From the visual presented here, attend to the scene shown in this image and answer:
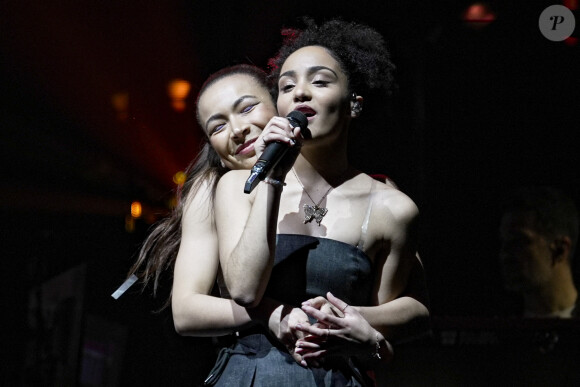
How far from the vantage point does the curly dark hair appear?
7.07 feet

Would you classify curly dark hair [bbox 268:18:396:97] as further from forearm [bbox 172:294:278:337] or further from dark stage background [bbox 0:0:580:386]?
dark stage background [bbox 0:0:580:386]

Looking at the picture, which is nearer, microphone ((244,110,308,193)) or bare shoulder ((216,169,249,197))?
microphone ((244,110,308,193))

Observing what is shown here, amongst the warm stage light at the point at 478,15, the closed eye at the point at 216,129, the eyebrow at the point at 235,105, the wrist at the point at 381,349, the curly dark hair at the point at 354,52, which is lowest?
the wrist at the point at 381,349

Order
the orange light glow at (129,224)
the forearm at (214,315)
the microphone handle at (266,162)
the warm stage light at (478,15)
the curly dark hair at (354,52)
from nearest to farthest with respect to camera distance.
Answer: the microphone handle at (266,162) < the forearm at (214,315) < the curly dark hair at (354,52) < the orange light glow at (129,224) < the warm stage light at (478,15)

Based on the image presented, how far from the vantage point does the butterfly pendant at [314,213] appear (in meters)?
1.96

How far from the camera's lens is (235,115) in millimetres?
2449

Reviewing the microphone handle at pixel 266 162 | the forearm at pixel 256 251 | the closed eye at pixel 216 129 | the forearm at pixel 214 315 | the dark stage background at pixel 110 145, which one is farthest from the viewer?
the dark stage background at pixel 110 145

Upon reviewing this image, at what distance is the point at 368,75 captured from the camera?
2189mm

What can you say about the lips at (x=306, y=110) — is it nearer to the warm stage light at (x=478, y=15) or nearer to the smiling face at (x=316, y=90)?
the smiling face at (x=316, y=90)

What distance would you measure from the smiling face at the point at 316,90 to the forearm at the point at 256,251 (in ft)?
0.94

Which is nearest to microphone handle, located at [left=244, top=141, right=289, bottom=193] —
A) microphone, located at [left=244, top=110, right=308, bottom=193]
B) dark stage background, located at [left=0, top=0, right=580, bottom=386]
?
microphone, located at [left=244, top=110, right=308, bottom=193]

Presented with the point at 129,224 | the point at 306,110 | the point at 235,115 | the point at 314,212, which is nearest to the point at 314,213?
the point at 314,212

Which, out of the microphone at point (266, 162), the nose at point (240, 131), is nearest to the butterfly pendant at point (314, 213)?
the microphone at point (266, 162)

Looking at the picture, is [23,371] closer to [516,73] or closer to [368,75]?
[368,75]
